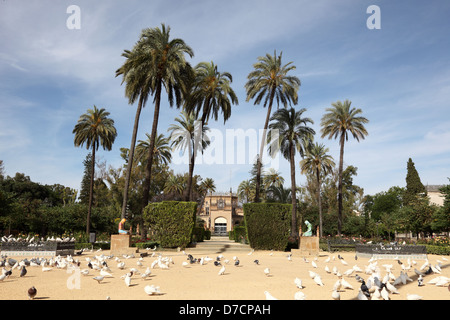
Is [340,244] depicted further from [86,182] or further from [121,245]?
[86,182]

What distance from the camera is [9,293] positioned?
6.98 m

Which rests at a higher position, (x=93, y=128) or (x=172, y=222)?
(x=93, y=128)

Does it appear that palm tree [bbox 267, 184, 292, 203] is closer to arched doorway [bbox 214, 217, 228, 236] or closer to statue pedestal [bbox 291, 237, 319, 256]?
arched doorway [bbox 214, 217, 228, 236]

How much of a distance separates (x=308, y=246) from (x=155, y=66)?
50.8ft

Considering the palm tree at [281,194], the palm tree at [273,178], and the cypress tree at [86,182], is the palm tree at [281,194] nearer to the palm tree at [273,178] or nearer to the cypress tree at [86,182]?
the palm tree at [273,178]

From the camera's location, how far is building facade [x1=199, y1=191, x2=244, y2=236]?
204 feet

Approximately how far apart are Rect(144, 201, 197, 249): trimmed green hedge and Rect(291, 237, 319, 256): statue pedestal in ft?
A: 22.4

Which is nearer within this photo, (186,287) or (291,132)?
(186,287)

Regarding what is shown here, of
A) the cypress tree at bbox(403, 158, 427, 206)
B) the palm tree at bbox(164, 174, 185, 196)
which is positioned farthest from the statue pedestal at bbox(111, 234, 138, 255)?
the cypress tree at bbox(403, 158, 427, 206)

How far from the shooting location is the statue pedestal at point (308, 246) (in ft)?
62.7

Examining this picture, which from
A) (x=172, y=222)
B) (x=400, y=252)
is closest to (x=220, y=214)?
(x=172, y=222)

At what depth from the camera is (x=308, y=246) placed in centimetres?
1923

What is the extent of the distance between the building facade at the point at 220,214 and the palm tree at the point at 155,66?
134 feet
